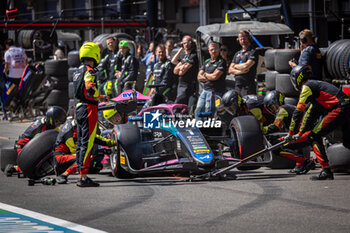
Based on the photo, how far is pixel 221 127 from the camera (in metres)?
10.2

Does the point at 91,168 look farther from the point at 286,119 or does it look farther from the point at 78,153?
the point at 286,119

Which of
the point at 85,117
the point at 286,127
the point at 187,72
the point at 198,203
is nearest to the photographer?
the point at 198,203

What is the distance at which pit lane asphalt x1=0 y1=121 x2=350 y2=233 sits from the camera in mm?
6488

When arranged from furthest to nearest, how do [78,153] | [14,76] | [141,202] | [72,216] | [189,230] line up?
1. [14,76]
2. [78,153]
3. [141,202]
4. [72,216]
5. [189,230]

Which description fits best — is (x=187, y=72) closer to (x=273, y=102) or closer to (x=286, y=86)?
(x=286, y=86)

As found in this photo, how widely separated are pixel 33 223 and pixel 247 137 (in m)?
3.66

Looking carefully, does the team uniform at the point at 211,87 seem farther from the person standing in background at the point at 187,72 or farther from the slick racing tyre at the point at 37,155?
the slick racing tyre at the point at 37,155

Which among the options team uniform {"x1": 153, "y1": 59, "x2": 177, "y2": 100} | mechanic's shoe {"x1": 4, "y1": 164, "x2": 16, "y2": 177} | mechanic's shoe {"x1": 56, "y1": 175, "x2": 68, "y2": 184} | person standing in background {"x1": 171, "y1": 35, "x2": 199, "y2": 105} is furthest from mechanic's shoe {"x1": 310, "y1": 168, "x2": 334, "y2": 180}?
team uniform {"x1": 153, "y1": 59, "x2": 177, "y2": 100}

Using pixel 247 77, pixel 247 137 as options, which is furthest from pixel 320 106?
pixel 247 77

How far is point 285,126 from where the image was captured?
10555 millimetres

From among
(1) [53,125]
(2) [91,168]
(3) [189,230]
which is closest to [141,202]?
(3) [189,230]

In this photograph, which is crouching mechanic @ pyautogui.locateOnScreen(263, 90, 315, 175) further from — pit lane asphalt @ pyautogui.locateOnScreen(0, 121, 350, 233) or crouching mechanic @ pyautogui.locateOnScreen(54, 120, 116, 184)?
crouching mechanic @ pyautogui.locateOnScreen(54, 120, 116, 184)

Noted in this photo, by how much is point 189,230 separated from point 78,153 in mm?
3247

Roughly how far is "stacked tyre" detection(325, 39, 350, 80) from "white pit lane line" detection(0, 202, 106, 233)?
6.94 m
